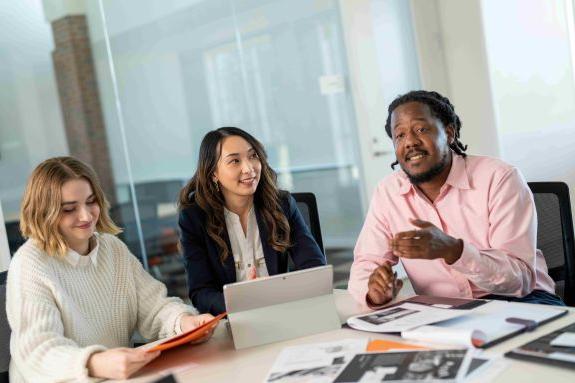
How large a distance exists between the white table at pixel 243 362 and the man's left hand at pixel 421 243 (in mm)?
263

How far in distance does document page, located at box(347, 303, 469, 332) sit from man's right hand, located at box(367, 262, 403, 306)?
0.09 metres

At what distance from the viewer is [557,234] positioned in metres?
2.26

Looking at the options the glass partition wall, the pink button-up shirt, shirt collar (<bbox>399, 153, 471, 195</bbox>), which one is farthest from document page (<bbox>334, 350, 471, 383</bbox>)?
the glass partition wall

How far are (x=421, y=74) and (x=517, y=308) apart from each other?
3473 millimetres

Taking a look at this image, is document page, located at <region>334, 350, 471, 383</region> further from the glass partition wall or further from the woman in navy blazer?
the glass partition wall

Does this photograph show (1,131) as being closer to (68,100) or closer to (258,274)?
(68,100)

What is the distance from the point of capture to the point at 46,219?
198cm

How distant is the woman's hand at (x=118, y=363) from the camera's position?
162cm

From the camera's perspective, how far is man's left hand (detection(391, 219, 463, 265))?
5.99ft

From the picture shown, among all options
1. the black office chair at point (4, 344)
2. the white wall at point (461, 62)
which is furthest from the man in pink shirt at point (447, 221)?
the white wall at point (461, 62)

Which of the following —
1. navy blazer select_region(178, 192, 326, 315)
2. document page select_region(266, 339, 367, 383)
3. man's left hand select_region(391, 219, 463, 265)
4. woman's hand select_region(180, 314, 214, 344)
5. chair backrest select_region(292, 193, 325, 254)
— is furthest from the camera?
chair backrest select_region(292, 193, 325, 254)

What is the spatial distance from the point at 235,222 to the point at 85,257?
2.10 feet

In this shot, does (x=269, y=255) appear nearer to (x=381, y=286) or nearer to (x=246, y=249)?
(x=246, y=249)

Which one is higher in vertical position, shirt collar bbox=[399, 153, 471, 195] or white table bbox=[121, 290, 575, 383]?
shirt collar bbox=[399, 153, 471, 195]
